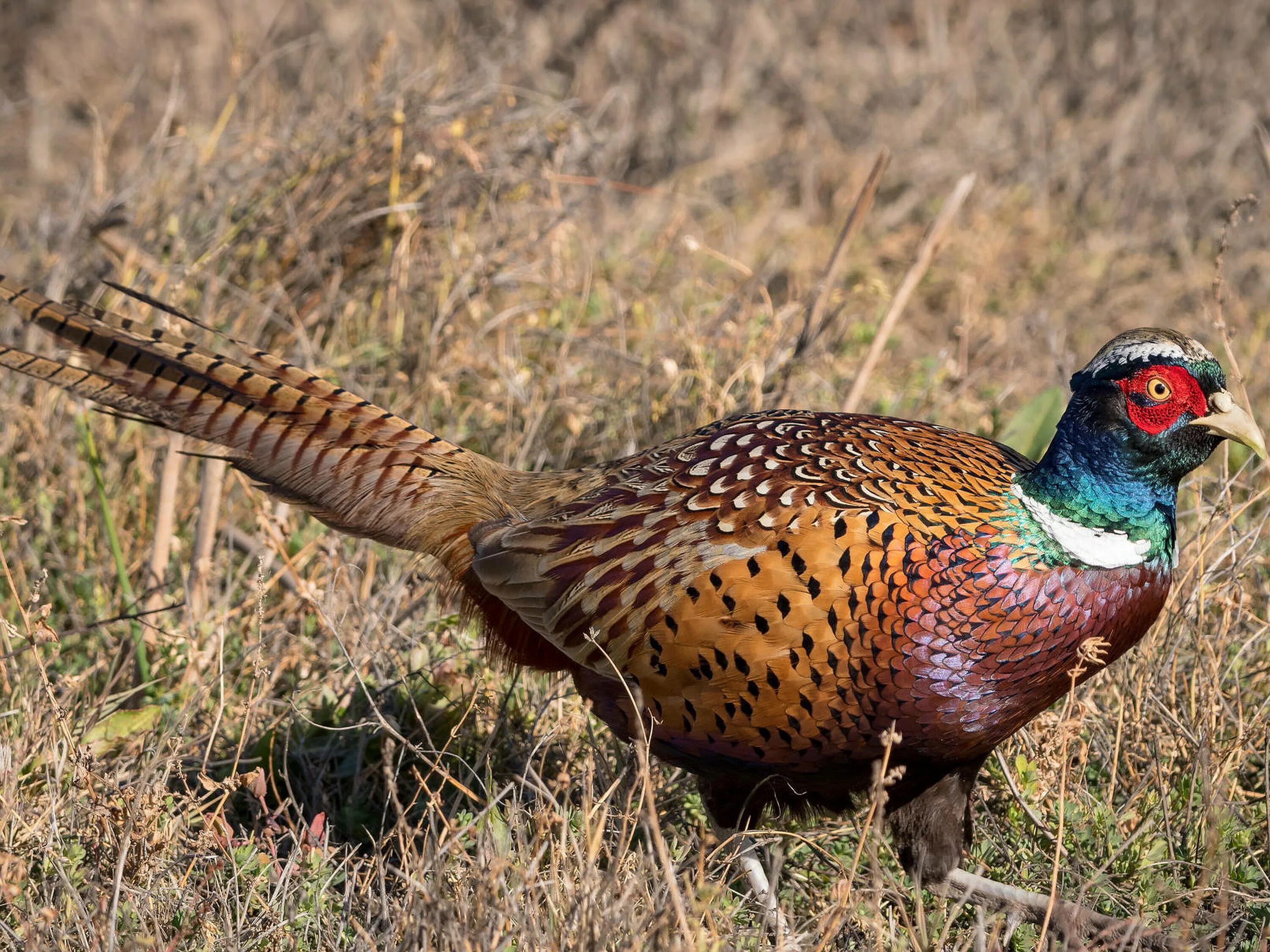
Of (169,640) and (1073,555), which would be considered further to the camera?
(169,640)

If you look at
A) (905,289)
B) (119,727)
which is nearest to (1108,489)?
(905,289)

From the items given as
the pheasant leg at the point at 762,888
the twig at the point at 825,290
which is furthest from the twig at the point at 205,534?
the twig at the point at 825,290

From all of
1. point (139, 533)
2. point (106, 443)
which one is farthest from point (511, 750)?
point (106, 443)

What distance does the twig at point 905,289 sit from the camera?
395cm

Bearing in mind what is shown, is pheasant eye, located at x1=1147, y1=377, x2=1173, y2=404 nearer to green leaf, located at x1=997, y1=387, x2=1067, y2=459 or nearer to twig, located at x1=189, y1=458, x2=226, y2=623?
green leaf, located at x1=997, y1=387, x2=1067, y2=459

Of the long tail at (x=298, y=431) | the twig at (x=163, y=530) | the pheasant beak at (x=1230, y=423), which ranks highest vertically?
the pheasant beak at (x=1230, y=423)

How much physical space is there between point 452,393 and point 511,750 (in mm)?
1634

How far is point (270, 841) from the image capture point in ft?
9.30

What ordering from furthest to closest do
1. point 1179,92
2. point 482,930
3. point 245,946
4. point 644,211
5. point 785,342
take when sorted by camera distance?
point 1179,92 → point 644,211 → point 785,342 → point 245,946 → point 482,930

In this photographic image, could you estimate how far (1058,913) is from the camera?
2764mm

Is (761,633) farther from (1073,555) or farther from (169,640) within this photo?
(169,640)

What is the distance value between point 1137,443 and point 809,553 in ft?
2.32

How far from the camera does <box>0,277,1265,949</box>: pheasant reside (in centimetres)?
256

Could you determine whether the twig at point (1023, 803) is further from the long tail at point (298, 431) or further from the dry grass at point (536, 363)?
the long tail at point (298, 431)
